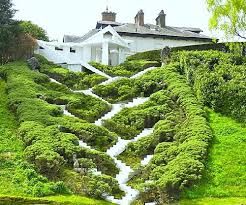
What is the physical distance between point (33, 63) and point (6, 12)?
19.1 feet

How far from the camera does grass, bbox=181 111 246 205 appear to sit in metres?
23.3

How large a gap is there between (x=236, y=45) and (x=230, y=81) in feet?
23.7

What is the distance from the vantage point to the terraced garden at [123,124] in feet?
80.2

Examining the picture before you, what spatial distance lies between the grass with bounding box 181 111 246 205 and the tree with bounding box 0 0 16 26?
22249mm

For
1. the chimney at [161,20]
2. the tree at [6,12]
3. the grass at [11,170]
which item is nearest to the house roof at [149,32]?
the chimney at [161,20]

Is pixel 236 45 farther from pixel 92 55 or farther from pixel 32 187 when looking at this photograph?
A: pixel 32 187

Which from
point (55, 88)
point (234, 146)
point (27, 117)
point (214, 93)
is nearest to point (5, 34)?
point (55, 88)

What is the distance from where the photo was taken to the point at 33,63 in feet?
146

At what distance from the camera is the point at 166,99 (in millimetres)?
36031

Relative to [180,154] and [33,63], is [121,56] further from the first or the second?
[180,154]

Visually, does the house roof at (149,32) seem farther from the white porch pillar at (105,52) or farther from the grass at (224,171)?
the grass at (224,171)

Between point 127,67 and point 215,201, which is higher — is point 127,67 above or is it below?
above

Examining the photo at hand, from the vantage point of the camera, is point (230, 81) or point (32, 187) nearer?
point (32, 187)

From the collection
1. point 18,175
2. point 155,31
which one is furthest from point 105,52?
point 18,175
